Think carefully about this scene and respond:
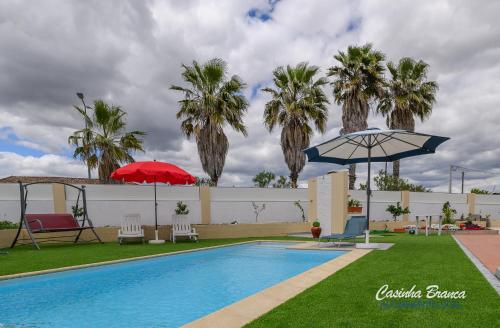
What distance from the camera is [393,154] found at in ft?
36.2

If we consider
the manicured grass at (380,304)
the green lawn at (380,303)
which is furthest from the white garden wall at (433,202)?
the manicured grass at (380,304)

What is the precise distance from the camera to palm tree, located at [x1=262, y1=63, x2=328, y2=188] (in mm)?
20594

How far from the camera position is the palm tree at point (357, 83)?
21719 mm

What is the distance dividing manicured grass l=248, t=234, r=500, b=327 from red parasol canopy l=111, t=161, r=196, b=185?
751 centimetres

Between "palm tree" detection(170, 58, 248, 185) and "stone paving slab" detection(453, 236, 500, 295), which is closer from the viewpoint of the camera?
"stone paving slab" detection(453, 236, 500, 295)

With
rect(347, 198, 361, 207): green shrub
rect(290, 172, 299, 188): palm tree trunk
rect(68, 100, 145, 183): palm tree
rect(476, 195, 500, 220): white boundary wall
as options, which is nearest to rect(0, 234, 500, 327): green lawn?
rect(68, 100, 145, 183): palm tree

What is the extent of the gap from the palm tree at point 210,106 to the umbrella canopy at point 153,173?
570cm

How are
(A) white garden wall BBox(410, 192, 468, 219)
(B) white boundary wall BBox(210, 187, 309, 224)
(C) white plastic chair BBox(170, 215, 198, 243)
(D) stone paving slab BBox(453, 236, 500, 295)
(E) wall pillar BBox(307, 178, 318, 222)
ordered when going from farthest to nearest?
(A) white garden wall BBox(410, 192, 468, 219) → (E) wall pillar BBox(307, 178, 318, 222) → (B) white boundary wall BBox(210, 187, 309, 224) → (C) white plastic chair BBox(170, 215, 198, 243) → (D) stone paving slab BBox(453, 236, 500, 295)

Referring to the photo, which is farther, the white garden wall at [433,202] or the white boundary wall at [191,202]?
the white garden wall at [433,202]

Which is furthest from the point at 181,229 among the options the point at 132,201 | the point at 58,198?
the point at 58,198

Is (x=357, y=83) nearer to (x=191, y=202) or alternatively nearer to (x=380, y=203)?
(x=380, y=203)

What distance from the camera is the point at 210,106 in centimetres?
1795

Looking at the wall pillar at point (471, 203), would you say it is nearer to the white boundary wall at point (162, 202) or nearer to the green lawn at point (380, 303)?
the white boundary wall at point (162, 202)

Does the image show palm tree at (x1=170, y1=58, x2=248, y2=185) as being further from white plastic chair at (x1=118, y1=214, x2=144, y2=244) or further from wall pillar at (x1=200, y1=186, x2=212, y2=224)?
white plastic chair at (x1=118, y1=214, x2=144, y2=244)
